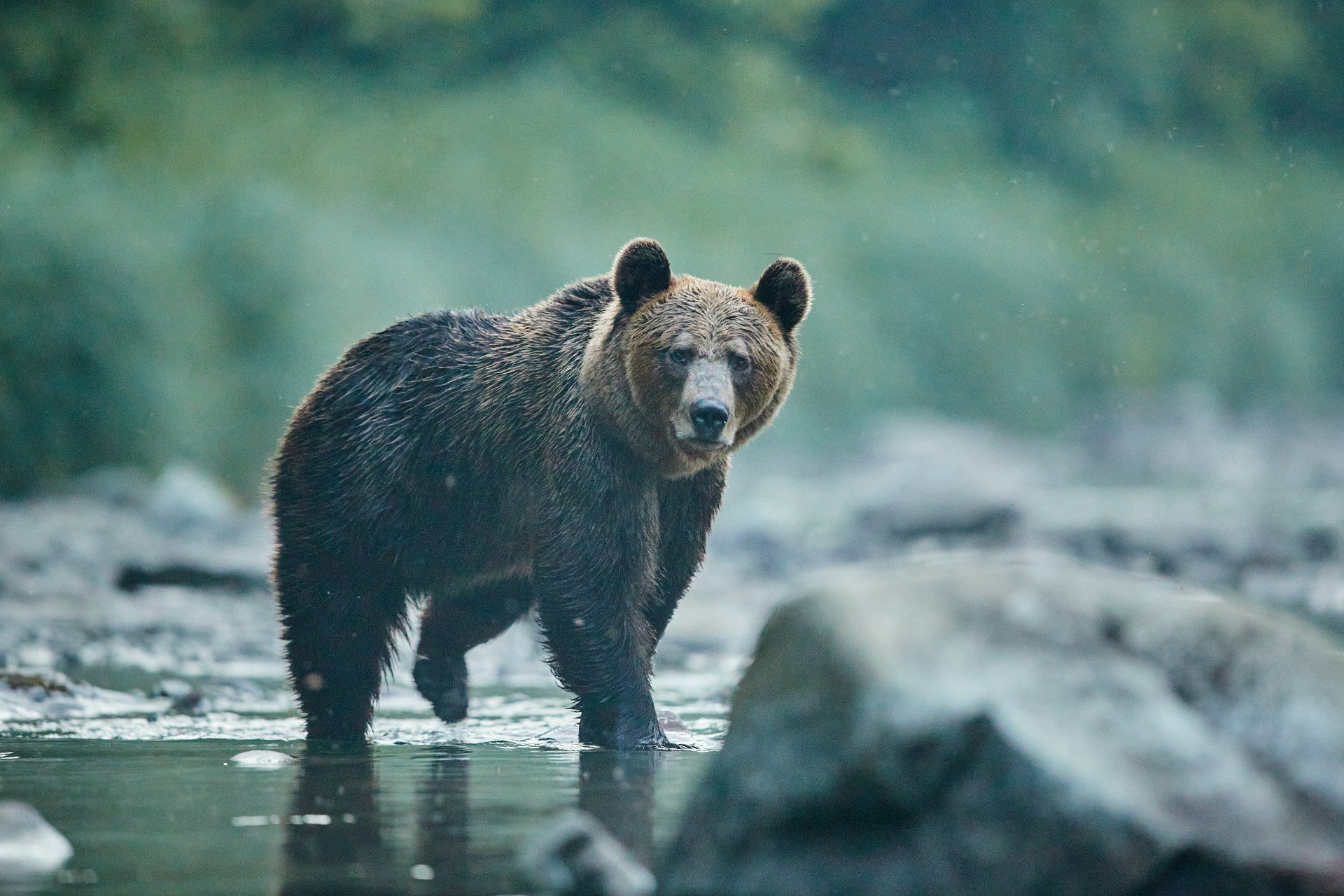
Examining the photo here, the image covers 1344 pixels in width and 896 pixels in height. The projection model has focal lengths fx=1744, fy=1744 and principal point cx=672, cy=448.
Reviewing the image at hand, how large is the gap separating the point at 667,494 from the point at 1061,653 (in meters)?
2.49

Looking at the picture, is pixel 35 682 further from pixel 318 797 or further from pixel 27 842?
pixel 27 842

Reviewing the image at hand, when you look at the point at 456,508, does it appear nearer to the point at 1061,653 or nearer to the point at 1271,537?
the point at 1061,653

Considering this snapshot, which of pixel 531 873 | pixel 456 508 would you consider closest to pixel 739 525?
pixel 456 508

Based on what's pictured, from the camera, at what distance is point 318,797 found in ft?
13.0

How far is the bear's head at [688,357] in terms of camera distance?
4957 mm

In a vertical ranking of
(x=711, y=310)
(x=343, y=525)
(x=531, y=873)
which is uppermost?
(x=711, y=310)

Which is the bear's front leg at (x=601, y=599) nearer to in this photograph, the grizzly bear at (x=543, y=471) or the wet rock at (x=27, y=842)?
the grizzly bear at (x=543, y=471)

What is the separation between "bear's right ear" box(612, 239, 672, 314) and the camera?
5164mm

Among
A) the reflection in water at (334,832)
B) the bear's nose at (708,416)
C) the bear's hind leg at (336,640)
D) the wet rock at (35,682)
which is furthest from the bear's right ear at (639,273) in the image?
the wet rock at (35,682)

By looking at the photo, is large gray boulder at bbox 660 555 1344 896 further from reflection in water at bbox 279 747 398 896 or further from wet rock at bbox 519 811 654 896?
reflection in water at bbox 279 747 398 896

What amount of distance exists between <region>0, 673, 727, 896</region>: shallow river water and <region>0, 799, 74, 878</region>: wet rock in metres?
0.05

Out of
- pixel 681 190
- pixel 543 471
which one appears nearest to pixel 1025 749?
pixel 543 471

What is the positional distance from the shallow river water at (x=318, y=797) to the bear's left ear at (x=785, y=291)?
1.30m

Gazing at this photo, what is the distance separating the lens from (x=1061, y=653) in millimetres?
2895
